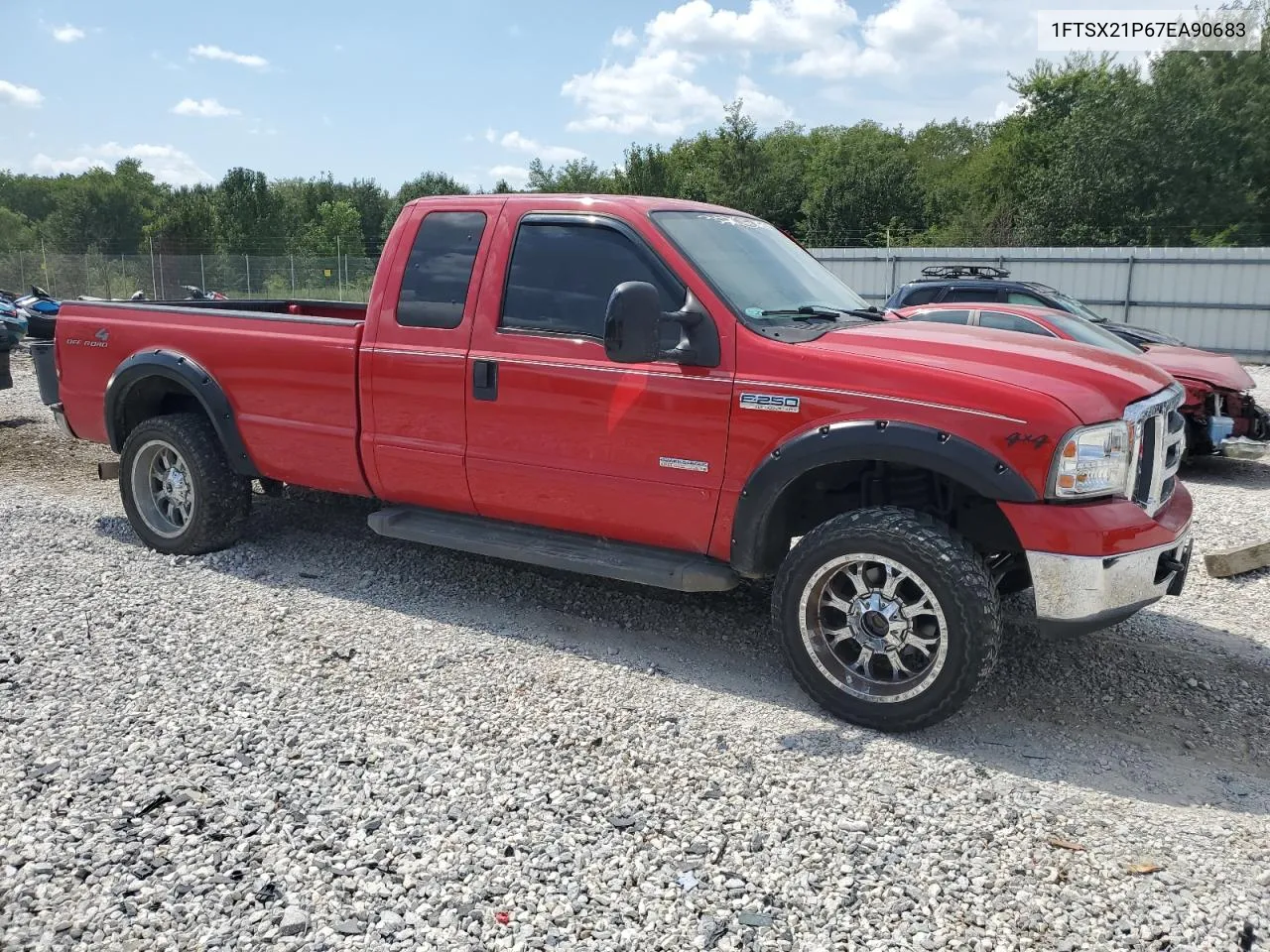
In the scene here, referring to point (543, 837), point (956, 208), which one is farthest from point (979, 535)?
point (956, 208)

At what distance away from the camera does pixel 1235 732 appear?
13.5 ft

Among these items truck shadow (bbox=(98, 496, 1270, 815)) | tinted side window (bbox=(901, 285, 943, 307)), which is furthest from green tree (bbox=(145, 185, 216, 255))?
truck shadow (bbox=(98, 496, 1270, 815))

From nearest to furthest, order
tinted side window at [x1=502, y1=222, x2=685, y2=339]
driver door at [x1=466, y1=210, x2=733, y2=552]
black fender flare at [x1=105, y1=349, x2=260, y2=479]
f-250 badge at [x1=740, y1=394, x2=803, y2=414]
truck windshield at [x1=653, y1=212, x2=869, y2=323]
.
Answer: f-250 badge at [x1=740, y1=394, x2=803, y2=414]
driver door at [x1=466, y1=210, x2=733, y2=552]
truck windshield at [x1=653, y1=212, x2=869, y2=323]
tinted side window at [x1=502, y1=222, x2=685, y2=339]
black fender flare at [x1=105, y1=349, x2=260, y2=479]

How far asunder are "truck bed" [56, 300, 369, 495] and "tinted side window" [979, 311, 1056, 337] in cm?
615

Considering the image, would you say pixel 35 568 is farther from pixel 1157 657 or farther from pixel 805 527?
pixel 1157 657

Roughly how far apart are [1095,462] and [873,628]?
1.04m

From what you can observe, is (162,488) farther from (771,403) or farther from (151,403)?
(771,403)

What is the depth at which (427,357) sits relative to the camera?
5020 mm

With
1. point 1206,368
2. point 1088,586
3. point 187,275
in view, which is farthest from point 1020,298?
point 187,275

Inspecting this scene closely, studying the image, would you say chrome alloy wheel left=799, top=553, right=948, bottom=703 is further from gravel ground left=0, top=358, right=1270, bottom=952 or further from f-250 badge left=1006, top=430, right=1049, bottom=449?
f-250 badge left=1006, top=430, right=1049, bottom=449

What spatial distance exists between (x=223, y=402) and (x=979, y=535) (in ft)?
13.6

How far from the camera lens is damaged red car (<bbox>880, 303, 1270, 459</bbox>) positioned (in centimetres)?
902

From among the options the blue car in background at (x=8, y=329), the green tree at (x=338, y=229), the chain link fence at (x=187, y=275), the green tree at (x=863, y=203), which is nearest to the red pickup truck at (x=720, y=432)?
the blue car in background at (x=8, y=329)

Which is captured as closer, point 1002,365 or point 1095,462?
point 1095,462
